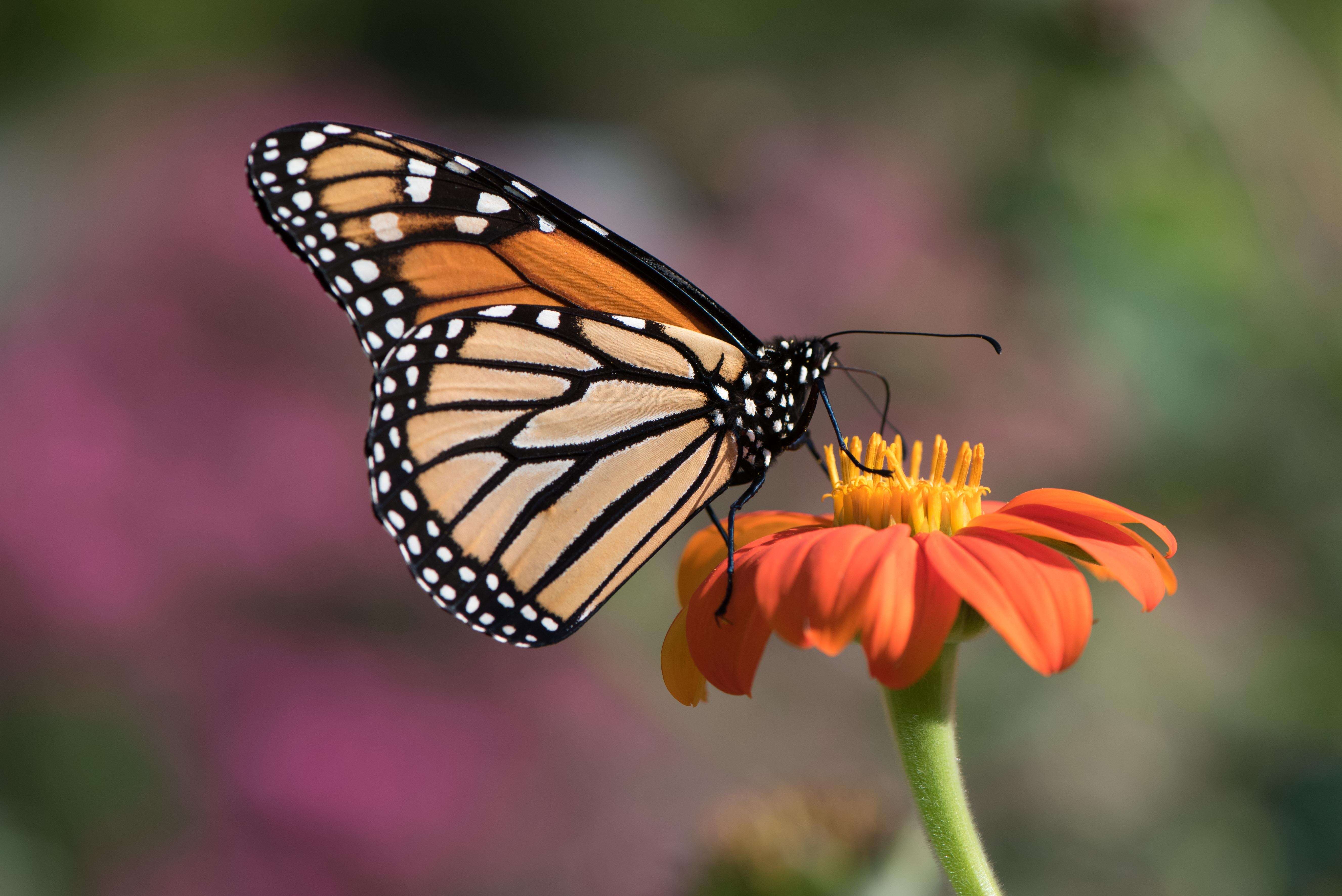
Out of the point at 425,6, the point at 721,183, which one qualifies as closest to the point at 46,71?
the point at 425,6

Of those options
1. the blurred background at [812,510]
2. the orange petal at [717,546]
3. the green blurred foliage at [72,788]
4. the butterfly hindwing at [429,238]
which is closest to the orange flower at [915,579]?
the orange petal at [717,546]

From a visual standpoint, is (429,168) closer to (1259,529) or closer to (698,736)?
(1259,529)

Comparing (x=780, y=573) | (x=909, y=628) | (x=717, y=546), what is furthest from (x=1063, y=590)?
(x=717, y=546)

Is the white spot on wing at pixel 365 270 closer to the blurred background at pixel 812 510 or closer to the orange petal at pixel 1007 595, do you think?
the orange petal at pixel 1007 595

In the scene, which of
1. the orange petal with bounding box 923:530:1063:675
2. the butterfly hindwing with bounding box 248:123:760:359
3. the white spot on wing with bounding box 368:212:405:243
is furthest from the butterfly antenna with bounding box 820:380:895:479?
the white spot on wing with bounding box 368:212:405:243

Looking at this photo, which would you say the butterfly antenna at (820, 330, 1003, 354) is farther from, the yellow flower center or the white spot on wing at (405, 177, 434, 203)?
the white spot on wing at (405, 177, 434, 203)
